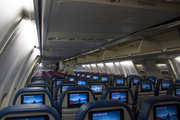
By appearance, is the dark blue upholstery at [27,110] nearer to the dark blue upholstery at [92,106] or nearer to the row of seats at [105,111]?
the row of seats at [105,111]

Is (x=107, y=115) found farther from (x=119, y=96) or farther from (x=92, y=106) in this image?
(x=119, y=96)

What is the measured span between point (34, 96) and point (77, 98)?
3.20ft

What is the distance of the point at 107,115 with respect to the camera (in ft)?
6.46

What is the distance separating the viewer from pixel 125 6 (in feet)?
9.07

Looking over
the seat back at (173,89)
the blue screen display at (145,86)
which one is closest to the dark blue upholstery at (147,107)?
the seat back at (173,89)

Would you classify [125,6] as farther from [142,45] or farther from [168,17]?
[142,45]

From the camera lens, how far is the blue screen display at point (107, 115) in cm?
192

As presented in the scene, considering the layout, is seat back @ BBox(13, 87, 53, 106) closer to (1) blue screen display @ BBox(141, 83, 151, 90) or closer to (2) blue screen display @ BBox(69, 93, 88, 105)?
(2) blue screen display @ BBox(69, 93, 88, 105)

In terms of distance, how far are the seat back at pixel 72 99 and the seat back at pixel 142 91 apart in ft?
8.52

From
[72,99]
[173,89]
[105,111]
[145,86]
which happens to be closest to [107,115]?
[105,111]

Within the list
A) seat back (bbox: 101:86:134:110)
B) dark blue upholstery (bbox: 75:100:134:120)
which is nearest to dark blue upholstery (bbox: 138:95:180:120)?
dark blue upholstery (bbox: 75:100:134:120)

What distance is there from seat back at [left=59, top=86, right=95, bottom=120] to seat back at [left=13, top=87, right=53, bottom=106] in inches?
12.0

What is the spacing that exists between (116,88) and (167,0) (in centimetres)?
216

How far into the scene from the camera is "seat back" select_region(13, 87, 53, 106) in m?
3.29
